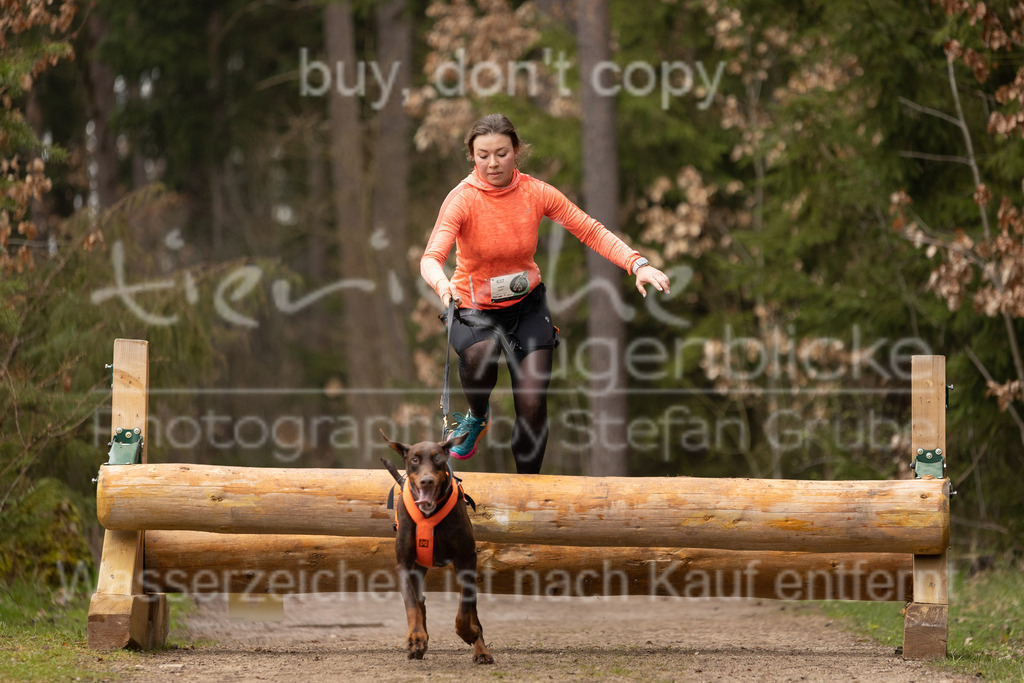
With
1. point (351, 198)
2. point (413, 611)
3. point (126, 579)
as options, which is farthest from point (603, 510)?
point (351, 198)

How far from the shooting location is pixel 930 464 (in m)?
6.50

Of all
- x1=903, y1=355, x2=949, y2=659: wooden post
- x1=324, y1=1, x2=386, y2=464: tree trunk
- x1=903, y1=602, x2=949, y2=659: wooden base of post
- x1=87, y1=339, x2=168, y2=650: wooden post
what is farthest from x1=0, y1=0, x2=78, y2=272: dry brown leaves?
x1=324, y1=1, x2=386, y2=464: tree trunk

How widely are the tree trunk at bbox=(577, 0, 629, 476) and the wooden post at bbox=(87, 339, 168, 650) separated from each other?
7982 mm

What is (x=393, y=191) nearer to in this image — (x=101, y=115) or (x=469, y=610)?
(x=101, y=115)

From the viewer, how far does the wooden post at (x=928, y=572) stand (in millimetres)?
6406

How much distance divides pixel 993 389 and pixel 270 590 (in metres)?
6.10

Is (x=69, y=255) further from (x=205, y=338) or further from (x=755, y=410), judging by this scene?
(x=755, y=410)

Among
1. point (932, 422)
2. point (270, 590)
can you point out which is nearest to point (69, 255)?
point (270, 590)

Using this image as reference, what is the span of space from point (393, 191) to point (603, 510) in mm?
17594

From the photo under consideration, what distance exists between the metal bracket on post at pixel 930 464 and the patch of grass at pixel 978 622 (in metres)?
1.07

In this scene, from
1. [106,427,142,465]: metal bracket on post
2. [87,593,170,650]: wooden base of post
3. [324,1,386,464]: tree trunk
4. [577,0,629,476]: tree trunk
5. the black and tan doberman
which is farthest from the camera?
[324,1,386,464]: tree trunk

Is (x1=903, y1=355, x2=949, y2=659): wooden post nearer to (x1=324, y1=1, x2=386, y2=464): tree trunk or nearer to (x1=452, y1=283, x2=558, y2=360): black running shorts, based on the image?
(x1=452, y1=283, x2=558, y2=360): black running shorts

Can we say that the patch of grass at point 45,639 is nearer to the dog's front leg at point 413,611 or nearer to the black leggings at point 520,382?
the dog's front leg at point 413,611

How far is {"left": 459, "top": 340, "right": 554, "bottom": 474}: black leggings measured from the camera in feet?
20.1
